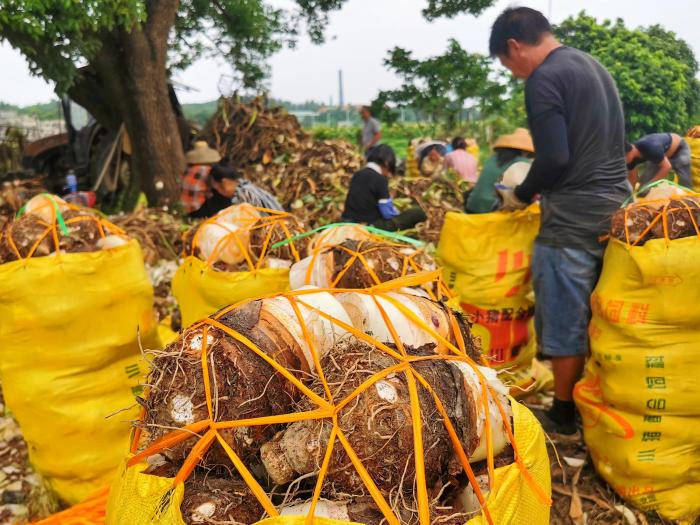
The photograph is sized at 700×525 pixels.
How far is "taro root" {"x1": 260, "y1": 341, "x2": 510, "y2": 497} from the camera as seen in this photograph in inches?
44.5

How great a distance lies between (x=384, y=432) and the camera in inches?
44.6

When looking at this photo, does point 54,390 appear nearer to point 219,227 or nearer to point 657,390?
point 219,227

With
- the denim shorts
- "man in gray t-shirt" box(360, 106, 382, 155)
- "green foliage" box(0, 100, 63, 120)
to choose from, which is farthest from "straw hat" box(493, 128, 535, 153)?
"green foliage" box(0, 100, 63, 120)

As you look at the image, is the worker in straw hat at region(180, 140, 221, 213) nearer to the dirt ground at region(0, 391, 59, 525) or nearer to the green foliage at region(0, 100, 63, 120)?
the dirt ground at region(0, 391, 59, 525)

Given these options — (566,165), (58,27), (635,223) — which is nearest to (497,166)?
(566,165)

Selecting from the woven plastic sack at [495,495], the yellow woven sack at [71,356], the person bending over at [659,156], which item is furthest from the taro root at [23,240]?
the person bending over at [659,156]

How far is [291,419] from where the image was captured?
1.15 metres

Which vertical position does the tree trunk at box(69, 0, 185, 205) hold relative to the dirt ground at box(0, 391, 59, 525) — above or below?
above

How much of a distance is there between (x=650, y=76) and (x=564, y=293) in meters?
9.99

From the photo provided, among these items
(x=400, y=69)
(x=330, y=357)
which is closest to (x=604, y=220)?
(x=330, y=357)

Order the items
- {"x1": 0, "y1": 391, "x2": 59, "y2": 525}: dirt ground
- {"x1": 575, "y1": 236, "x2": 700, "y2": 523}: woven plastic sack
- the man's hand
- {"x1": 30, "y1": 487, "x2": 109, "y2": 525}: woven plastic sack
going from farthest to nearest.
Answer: the man's hand, {"x1": 0, "y1": 391, "x2": 59, "y2": 525}: dirt ground, {"x1": 575, "y1": 236, "x2": 700, "y2": 523}: woven plastic sack, {"x1": 30, "y1": 487, "x2": 109, "y2": 525}: woven plastic sack

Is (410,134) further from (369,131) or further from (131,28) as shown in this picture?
(131,28)

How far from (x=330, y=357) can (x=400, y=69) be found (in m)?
14.4

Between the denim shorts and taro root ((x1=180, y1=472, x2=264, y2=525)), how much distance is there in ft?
7.73
